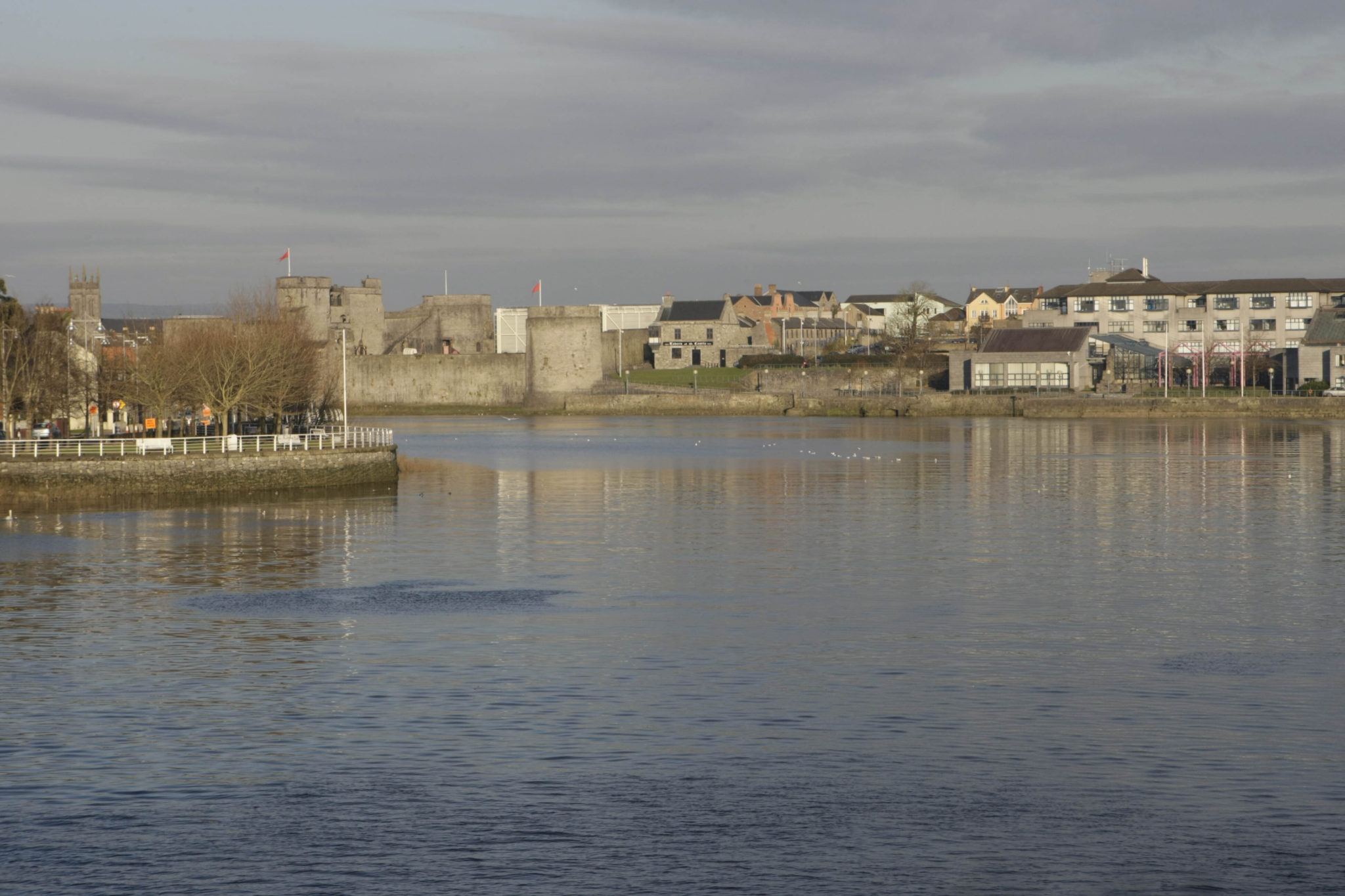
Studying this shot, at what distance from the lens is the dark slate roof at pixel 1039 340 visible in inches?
3484

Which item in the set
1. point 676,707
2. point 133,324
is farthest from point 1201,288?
point 676,707

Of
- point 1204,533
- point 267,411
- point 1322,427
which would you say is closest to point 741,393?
point 1322,427

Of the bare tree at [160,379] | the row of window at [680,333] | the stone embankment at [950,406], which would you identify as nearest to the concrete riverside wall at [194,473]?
the bare tree at [160,379]

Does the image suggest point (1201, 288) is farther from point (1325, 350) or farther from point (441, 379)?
point (441, 379)

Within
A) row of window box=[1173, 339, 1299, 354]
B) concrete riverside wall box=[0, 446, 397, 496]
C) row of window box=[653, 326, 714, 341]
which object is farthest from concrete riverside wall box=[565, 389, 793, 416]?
concrete riverside wall box=[0, 446, 397, 496]

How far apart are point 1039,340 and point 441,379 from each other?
42930mm

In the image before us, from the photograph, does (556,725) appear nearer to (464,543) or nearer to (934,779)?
(934,779)

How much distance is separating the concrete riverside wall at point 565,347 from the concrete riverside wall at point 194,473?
6129 cm

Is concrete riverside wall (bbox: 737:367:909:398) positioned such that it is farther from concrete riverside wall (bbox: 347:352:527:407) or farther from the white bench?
the white bench

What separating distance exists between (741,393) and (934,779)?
87.4 metres

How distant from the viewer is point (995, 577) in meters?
22.7

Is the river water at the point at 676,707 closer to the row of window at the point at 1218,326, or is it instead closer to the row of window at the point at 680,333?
the row of window at the point at 1218,326

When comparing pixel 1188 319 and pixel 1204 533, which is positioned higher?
pixel 1188 319

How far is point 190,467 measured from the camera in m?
37.3
